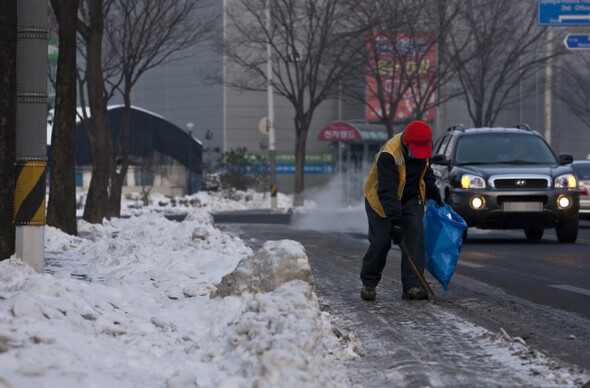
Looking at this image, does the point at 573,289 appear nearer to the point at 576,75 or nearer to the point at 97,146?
the point at 97,146

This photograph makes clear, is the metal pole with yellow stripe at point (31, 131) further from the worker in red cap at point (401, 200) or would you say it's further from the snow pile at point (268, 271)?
the worker in red cap at point (401, 200)

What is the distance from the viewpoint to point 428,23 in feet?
104

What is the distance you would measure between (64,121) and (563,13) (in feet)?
52.8

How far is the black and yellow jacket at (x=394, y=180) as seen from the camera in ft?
24.7

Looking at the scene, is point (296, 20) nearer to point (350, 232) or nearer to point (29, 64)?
point (350, 232)

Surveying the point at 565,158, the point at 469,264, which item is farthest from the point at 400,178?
the point at 565,158

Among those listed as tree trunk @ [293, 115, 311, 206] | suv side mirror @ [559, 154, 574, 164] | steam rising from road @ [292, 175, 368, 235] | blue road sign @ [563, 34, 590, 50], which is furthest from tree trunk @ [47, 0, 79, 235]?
tree trunk @ [293, 115, 311, 206]

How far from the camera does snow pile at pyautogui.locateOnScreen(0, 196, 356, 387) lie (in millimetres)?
4223

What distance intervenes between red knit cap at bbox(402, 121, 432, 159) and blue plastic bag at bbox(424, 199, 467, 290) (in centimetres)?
83

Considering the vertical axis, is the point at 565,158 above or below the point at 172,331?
above

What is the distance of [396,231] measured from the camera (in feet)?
25.0

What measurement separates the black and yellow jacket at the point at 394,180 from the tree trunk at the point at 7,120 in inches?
118

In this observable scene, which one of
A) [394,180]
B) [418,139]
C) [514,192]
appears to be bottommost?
[514,192]

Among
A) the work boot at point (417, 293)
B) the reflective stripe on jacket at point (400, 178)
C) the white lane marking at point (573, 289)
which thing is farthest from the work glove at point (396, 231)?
the white lane marking at point (573, 289)
